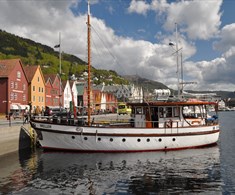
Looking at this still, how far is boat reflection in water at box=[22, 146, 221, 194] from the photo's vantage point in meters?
17.5

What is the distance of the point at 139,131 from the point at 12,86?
142 feet

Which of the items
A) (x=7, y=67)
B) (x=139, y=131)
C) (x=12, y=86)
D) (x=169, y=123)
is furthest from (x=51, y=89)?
(x=139, y=131)

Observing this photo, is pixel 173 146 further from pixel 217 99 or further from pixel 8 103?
pixel 8 103

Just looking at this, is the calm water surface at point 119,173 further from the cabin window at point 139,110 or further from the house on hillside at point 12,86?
the house on hillside at point 12,86

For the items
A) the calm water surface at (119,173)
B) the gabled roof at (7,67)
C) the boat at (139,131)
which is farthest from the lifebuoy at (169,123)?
the gabled roof at (7,67)

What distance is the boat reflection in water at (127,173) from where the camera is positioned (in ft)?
57.5

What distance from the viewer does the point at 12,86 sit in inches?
2525

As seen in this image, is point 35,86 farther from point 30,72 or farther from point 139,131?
point 139,131

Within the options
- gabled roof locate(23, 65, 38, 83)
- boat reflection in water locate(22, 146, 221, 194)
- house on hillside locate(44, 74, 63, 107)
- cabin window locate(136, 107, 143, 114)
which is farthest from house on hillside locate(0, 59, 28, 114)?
boat reflection in water locate(22, 146, 221, 194)

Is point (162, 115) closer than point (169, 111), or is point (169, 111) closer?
point (162, 115)

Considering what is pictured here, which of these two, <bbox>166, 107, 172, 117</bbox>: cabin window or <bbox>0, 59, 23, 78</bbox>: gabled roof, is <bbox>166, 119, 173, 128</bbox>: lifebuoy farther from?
<bbox>0, 59, 23, 78</bbox>: gabled roof

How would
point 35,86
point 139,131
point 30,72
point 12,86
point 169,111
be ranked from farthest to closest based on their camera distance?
1. point 35,86
2. point 30,72
3. point 12,86
4. point 169,111
5. point 139,131

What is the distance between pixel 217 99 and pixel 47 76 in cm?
5799

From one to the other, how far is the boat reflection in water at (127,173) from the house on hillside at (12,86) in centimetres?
3853
